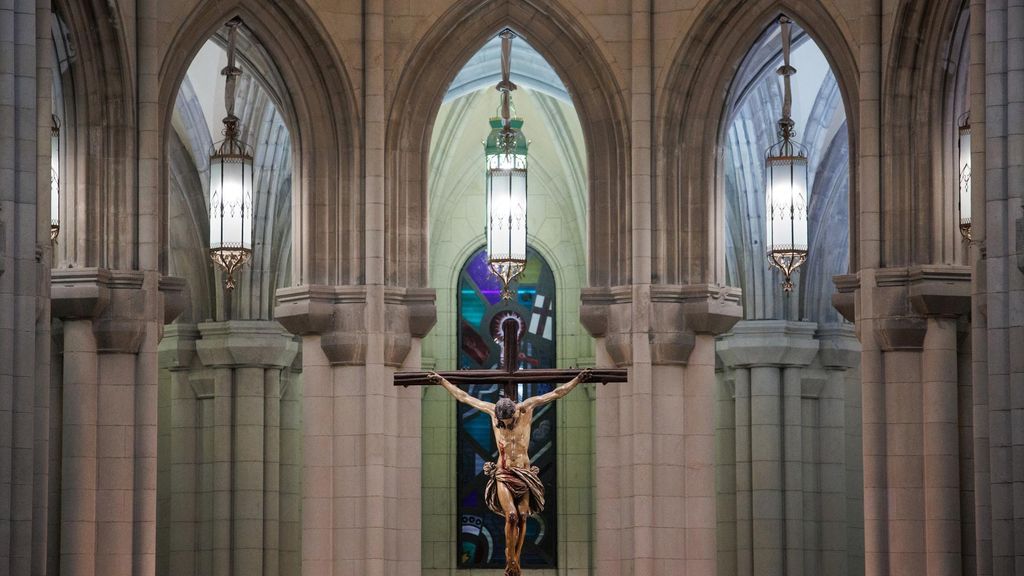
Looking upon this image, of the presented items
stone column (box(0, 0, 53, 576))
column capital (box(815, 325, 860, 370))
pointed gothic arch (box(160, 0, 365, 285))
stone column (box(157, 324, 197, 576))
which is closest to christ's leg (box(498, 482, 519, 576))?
pointed gothic arch (box(160, 0, 365, 285))

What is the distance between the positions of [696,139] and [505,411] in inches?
201

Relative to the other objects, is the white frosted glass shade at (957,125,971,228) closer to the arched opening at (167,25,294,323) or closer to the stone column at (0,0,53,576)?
the stone column at (0,0,53,576)

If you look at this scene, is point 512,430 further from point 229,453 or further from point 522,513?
point 229,453

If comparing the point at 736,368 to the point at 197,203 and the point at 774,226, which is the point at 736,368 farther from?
the point at 197,203

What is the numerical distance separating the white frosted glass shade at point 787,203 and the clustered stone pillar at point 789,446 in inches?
215

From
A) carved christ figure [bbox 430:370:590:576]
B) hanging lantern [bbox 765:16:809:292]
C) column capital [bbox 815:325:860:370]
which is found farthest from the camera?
column capital [bbox 815:325:860:370]

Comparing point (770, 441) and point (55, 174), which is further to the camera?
point (770, 441)

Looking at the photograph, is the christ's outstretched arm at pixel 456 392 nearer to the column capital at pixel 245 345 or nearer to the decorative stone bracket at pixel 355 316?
the decorative stone bracket at pixel 355 316

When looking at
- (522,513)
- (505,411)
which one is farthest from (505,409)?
(522,513)

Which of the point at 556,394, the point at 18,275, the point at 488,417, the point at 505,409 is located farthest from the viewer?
the point at 488,417

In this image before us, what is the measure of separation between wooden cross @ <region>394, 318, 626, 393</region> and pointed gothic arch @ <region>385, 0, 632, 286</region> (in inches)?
116

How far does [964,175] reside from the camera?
83.9 feet

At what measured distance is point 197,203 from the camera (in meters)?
34.4

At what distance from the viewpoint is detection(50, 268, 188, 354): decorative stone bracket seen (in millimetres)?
25766
